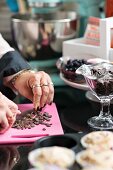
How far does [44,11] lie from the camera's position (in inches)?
68.1

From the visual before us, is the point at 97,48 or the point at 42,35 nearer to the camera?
the point at 97,48

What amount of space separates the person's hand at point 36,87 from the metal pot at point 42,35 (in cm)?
43

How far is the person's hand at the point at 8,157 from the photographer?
2.59 ft

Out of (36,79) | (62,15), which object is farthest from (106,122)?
(62,15)

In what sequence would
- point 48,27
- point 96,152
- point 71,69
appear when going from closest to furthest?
point 96,152, point 71,69, point 48,27

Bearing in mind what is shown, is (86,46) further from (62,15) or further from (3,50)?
(62,15)

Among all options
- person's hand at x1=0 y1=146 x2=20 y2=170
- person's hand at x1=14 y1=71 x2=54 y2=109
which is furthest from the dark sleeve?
person's hand at x1=0 y1=146 x2=20 y2=170

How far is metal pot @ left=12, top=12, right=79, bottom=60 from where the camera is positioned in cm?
155

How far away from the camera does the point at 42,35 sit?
1.56 metres

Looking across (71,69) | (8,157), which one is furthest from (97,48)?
(8,157)

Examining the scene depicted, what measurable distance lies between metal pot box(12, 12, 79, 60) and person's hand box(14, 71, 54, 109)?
428 mm

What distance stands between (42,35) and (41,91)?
0.54 m

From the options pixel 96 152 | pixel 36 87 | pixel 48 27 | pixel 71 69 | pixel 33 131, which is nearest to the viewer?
pixel 96 152

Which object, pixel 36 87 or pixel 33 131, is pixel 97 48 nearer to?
pixel 36 87
